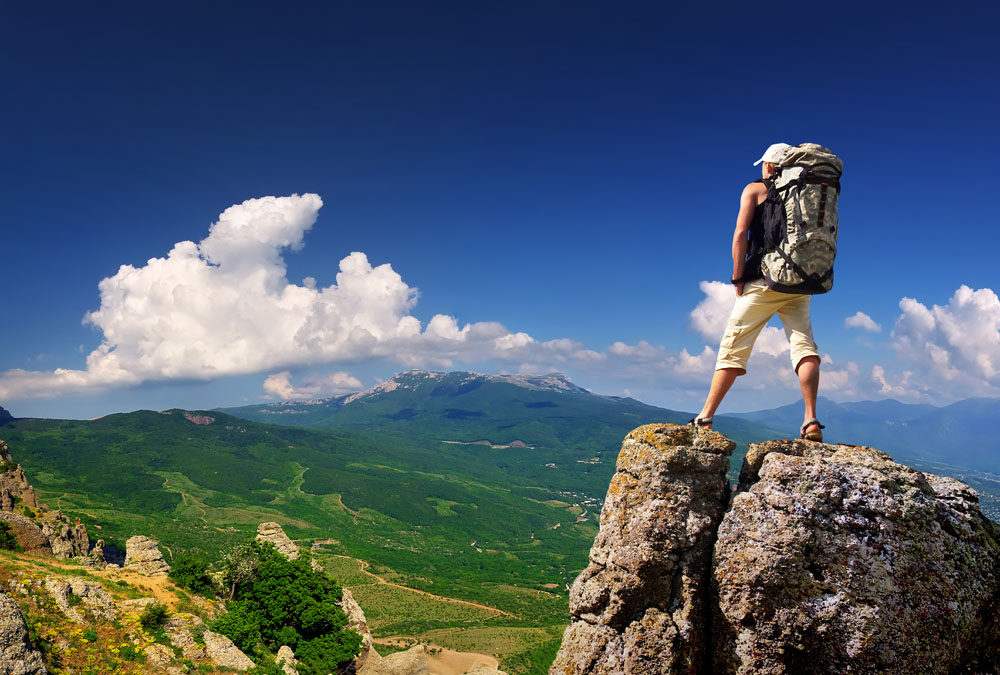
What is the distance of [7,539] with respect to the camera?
1163 inches

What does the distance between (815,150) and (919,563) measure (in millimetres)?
5082

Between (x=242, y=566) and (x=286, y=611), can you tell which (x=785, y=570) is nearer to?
(x=286, y=611)

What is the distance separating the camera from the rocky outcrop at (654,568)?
565cm

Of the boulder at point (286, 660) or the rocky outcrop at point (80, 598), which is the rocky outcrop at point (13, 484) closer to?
the rocky outcrop at point (80, 598)

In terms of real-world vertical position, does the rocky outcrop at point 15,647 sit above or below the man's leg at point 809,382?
below

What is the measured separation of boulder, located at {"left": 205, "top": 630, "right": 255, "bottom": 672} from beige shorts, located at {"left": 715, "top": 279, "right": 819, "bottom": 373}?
2527 cm

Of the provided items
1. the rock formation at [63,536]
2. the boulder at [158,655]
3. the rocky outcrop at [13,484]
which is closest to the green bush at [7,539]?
the rock formation at [63,536]

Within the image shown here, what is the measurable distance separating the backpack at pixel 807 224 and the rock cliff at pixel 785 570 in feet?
7.13

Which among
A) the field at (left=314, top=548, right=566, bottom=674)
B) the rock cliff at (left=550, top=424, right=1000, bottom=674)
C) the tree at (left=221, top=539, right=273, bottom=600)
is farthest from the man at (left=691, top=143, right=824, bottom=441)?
the field at (left=314, top=548, right=566, bottom=674)

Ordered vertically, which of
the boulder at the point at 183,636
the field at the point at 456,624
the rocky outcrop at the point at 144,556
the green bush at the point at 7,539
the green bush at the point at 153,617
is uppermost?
the green bush at the point at 7,539

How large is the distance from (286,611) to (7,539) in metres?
17.1

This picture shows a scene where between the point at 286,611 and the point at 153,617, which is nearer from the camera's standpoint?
the point at 153,617

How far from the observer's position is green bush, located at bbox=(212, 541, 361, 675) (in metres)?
28.0

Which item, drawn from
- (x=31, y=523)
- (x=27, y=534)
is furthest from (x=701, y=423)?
(x=31, y=523)
